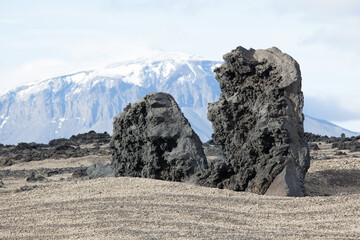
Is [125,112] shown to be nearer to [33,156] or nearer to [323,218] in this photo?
[323,218]

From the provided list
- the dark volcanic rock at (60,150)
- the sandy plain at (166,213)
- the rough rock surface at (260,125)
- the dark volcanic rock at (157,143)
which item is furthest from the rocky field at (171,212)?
the dark volcanic rock at (60,150)

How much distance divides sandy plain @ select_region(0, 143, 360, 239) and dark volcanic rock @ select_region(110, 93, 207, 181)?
130 centimetres

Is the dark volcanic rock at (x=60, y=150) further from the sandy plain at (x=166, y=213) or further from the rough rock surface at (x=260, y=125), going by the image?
the rough rock surface at (x=260, y=125)

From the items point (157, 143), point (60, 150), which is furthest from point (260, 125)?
point (60, 150)

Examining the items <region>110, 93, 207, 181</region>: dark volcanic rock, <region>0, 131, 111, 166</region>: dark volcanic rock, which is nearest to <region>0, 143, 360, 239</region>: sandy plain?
<region>110, 93, 207, 181</region>: dark volcanic rock

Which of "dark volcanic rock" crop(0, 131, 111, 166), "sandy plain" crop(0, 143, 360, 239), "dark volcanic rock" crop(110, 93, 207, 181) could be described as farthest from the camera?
"dark volcanic rock" crop(0, 131, 111, 166)

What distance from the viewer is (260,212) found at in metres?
12.1

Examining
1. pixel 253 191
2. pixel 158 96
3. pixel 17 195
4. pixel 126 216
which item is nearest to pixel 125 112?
pixel 158 96

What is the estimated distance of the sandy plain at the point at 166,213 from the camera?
10.6 metres

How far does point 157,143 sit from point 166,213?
17.3 feet

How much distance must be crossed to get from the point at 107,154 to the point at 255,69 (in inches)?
602

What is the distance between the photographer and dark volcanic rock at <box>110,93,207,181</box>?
1653cm

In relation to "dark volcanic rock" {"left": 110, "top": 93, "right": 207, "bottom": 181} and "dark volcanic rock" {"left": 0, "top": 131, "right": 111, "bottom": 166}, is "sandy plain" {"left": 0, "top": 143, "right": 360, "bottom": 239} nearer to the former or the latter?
"dark volcanic rock" {"left": 110, "top": 93, "right": 207, "bottom": 181}

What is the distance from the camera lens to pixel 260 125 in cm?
1502
